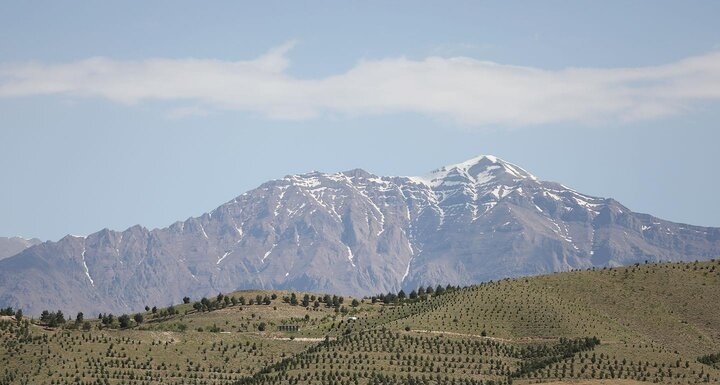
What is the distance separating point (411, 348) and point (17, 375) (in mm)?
57145

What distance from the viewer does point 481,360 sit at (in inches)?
6737

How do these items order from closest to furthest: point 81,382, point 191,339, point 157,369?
point 81,382 < point 157,369 < point 191,339

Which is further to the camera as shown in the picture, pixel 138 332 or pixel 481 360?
pixel 138 332

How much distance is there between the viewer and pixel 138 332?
19012cm

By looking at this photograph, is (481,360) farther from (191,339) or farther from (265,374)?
(191,339)

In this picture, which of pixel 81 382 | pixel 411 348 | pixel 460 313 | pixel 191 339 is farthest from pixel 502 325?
pixel 81 382

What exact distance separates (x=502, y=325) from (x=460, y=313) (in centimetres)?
930

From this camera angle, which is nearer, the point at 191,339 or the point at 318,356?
the point at 318,356

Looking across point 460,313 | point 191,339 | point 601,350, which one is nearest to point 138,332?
point 191,339

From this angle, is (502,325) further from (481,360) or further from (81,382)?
(81,382)

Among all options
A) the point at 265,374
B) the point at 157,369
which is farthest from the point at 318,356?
the point at 157,369

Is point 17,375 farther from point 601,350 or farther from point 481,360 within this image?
point 601,350

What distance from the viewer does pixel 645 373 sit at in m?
162

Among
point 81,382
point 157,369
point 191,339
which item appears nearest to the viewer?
point 81,382
